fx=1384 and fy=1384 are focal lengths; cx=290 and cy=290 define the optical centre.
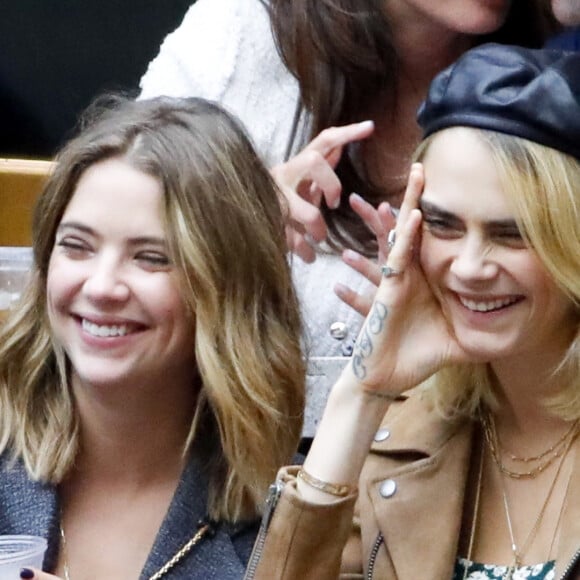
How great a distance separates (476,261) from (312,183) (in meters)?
0.50

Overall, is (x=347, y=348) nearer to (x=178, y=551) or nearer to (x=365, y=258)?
(x=365, y=258)

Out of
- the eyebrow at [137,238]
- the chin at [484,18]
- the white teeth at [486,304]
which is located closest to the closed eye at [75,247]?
the eyebrow at [137,238]

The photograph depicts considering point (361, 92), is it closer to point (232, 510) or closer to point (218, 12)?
point (218, 12)

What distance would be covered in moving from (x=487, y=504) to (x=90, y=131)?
81cm

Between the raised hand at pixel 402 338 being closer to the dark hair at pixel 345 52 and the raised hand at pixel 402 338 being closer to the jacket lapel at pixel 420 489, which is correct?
the jacket lapel at pixel 420 489

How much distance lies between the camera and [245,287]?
2025 millimetres

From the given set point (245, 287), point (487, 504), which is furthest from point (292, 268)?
point (487, 504)

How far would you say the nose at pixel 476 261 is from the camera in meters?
1.73

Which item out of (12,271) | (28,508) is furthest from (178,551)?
(12,271)

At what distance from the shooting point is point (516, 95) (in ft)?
5.64

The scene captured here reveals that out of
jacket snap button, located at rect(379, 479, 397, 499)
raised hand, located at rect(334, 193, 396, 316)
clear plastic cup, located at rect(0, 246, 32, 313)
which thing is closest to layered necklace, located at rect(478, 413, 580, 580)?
jacket snap button, located at rect(379, 479, 397, 499)

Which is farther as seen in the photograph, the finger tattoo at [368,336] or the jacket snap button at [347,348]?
the jacket snap button at [347,348]

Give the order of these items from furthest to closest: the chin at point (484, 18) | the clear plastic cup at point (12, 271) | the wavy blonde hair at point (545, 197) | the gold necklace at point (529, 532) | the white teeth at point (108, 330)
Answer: the clear plastic cup at point (12, 271), the chin at point (484, 18), the white teeth at point (108, 330), the gold necklace at point (529, 532), the wavy blonde hair at point (545, 197)

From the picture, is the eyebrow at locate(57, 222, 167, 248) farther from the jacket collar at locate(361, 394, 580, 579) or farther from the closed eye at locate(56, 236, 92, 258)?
the jacket collar at locate(361, 394, 580, 579)
